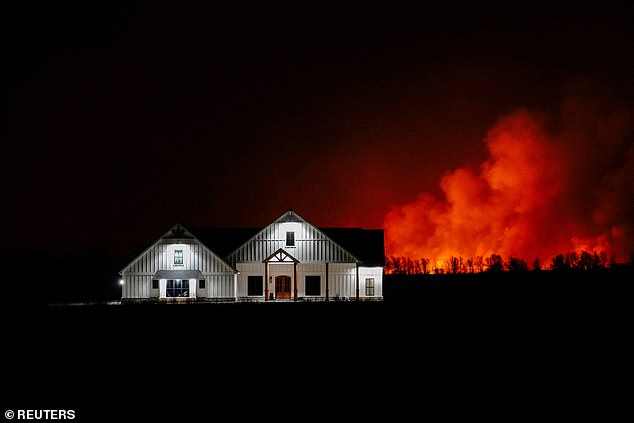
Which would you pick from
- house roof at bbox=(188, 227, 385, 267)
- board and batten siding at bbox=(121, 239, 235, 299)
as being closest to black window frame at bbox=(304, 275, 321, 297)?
house roof at bbox=(188, 227, 385, 267)

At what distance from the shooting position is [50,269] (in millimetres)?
94438

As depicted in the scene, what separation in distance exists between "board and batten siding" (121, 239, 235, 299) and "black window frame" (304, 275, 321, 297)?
18.3ft

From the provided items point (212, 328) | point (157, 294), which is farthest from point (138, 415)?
point (157, 294)

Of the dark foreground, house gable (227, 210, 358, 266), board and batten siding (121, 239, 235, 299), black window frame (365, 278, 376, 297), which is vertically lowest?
the dark foreground

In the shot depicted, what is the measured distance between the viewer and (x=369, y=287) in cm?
5438

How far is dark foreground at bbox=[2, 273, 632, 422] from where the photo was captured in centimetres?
1159

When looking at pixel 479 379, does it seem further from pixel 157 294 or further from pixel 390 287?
pixel 390 287

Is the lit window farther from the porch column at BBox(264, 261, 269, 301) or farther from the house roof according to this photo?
the porch column at BBox(264, 261, 269, 301)

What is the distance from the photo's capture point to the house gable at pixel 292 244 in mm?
52406
